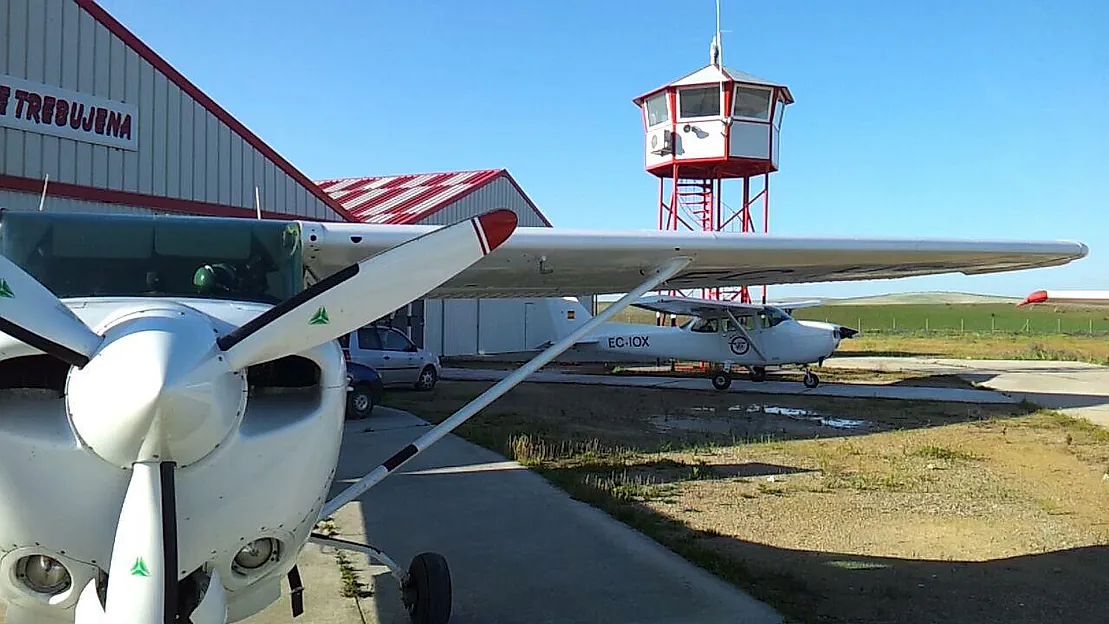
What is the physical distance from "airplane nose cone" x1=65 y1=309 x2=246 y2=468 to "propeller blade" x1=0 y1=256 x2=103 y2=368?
0.05 meters

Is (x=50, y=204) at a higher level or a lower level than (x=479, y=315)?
higher

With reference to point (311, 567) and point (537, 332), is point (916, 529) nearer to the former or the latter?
point (311, 567)

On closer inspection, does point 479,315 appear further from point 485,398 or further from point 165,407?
point 165,407

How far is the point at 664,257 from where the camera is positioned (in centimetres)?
522

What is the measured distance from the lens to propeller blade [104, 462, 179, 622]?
2057 millimetres

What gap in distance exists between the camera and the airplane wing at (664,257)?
432 centimetres

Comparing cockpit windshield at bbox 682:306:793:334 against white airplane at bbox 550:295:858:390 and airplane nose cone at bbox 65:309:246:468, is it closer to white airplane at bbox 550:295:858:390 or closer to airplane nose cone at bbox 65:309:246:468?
white airplane at bbox 550:295:858:390

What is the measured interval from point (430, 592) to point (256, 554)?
178 cm

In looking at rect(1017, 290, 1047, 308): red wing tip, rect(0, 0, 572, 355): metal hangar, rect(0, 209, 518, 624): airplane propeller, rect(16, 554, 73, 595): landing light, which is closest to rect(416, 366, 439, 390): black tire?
rect(0, 0, 572, 355): metal hangar

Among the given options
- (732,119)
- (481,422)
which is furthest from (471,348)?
(481,422)

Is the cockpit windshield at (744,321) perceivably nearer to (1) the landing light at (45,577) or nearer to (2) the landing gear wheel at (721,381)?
(2) the landing gear wheel at (721,381)

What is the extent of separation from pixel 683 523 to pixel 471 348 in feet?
69.9

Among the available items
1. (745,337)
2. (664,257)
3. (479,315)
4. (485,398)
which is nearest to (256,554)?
(485,398)

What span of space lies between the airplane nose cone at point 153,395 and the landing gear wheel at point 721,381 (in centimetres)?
1682
